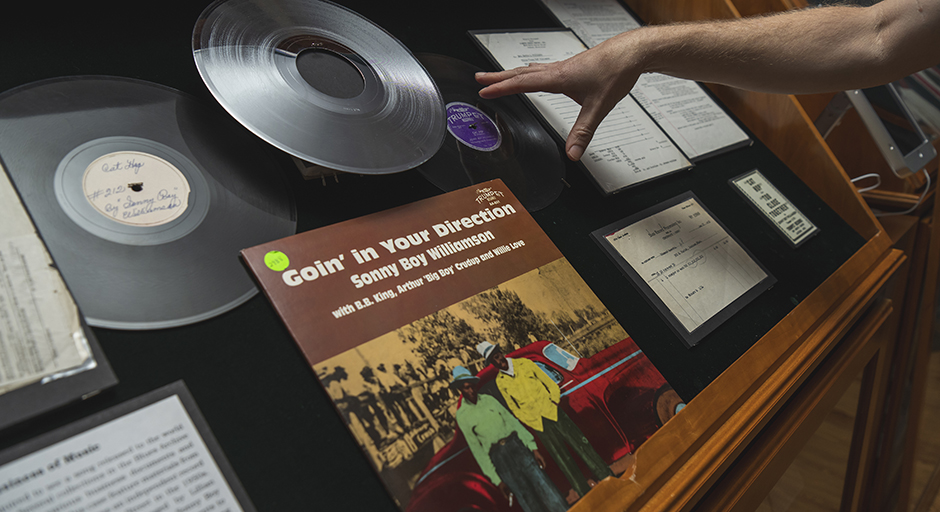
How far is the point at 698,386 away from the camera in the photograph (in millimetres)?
884

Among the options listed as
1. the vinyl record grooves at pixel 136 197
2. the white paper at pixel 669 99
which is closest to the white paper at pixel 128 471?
the vinyl record grooves at pixel 136 197

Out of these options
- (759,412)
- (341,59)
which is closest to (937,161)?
(759,412)

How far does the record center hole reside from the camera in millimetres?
792

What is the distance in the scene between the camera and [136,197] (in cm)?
61

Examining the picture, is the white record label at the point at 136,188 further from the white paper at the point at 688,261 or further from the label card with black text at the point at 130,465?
the white paper at the point at 688,261

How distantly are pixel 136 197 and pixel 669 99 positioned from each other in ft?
4.40

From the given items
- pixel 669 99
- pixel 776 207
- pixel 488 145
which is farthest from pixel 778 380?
pixel 669 99

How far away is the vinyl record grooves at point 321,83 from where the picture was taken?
69 cm

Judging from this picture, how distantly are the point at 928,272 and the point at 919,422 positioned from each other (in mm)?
529

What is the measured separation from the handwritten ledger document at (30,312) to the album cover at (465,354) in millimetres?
186

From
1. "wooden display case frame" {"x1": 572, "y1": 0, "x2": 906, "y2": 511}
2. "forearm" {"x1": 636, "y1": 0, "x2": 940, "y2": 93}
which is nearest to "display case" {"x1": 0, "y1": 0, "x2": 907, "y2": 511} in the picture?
"wooden display case frame" {"x1": 572, "y1": 0, "x2": 906, "y2": 511}

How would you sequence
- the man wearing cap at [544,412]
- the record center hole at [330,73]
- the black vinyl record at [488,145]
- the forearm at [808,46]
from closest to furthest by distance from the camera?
the man wearing cap at [544,412] → the record center hole at [330,73] → the black vinyl record at [488,145] → the forearm at [808,46]

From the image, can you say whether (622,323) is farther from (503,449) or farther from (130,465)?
(130,465)

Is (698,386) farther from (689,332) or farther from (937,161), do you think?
(937,161)
